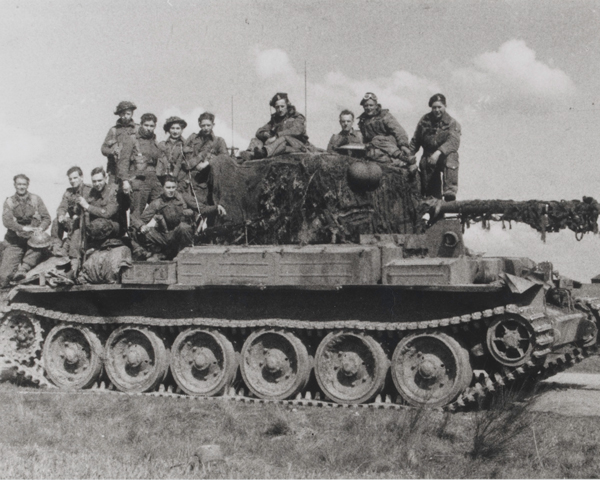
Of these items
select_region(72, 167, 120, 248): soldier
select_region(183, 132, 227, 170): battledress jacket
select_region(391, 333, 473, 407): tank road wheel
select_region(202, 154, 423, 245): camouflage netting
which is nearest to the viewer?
select_region(391, 333, 473, 407): tank road wheel

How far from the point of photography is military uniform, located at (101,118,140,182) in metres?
14.6

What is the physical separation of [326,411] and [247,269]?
2316 millimetres

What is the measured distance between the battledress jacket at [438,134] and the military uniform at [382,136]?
1.18 feet

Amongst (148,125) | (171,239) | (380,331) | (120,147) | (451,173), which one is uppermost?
(148,125)

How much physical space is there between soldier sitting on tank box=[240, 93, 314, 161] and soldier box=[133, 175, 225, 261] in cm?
126

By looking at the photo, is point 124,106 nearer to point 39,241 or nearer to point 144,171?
point 144,171

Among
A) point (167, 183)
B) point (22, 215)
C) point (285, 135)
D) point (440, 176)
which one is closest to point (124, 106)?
point (22, 215)

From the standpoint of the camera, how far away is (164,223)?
12516mm

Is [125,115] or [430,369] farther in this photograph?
[125,115]

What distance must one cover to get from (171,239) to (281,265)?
210 cm

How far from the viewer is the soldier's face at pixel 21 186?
13.9 m

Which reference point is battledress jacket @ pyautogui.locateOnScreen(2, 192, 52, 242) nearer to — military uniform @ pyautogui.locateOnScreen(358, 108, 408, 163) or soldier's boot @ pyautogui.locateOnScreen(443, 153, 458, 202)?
military uniform @ pyautogui.locateOnScreen(358, 108, 408, 163)

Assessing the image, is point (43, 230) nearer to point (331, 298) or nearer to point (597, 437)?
point (331, 298)

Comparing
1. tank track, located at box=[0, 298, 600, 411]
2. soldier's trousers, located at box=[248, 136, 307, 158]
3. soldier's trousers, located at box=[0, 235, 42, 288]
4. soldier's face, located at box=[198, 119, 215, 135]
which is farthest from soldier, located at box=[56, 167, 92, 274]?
soldier's trousers, located at box=[248, 136, 307, 158]
